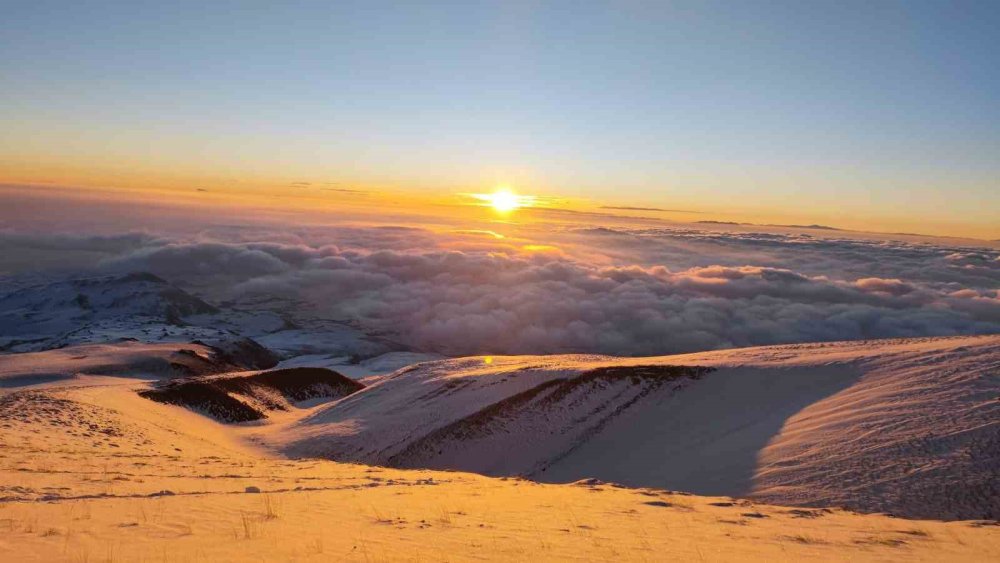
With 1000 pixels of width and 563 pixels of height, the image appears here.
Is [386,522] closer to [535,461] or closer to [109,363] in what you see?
[535,461]

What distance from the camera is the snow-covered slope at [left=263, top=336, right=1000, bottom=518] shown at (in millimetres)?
22141

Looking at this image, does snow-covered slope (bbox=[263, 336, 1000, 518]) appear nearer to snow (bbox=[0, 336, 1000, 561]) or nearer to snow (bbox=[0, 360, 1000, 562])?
snow (bbox=[0, 336, 1000, 561])

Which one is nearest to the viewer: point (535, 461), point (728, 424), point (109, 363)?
point (728, 424)

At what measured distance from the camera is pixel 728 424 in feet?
111

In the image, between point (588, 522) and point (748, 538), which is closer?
point (748, 538)

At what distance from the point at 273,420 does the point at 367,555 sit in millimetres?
46041

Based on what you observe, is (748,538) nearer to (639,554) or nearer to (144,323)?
(639,554)

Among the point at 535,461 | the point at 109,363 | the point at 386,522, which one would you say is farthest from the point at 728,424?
the point at 109,363

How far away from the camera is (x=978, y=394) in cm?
2833

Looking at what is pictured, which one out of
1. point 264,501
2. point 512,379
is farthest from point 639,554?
point 512,379

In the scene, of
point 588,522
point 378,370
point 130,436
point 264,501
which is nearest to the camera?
point 588,522

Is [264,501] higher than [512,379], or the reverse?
[264,501]

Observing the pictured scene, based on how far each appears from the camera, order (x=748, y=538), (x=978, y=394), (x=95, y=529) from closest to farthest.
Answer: (x=95, y=529), (x=748, y=538), (x=978, y=394)

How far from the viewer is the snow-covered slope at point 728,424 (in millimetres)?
Result: 22141
